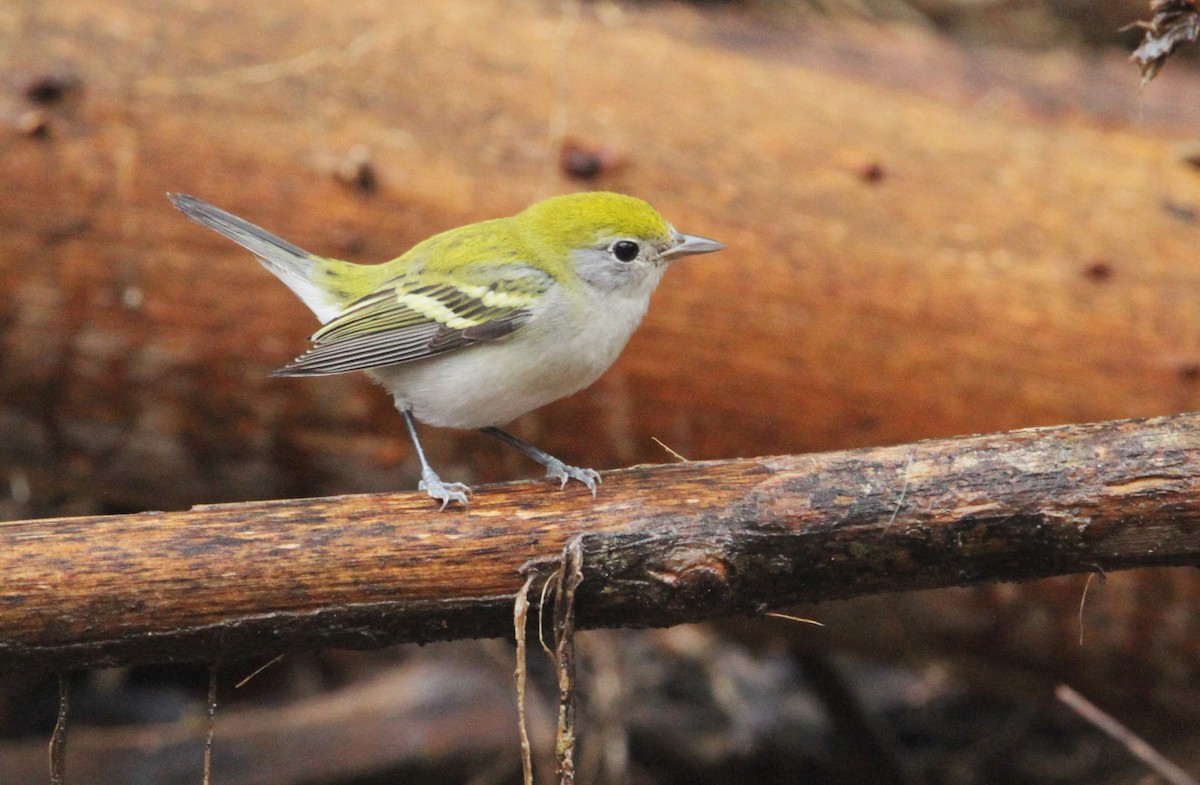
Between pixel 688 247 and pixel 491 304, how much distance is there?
0.76 metres

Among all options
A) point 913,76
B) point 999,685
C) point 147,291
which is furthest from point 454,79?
point 999,685

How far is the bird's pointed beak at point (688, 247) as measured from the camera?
420 centimetres

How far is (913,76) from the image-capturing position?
5.96 m

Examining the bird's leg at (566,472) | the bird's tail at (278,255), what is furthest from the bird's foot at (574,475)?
the bird's tail at (278,255)

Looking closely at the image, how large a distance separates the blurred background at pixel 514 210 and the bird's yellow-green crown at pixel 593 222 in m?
1.04

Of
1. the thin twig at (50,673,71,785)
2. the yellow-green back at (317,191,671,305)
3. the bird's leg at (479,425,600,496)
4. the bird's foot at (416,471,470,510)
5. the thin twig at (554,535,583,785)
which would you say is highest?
the yellow-green back at (317,191,671,305)

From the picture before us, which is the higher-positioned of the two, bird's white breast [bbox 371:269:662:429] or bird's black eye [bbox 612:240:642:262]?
bird's black eye [bbox 612:240:642:262]

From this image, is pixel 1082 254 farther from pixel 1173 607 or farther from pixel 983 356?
pixel 1173 607

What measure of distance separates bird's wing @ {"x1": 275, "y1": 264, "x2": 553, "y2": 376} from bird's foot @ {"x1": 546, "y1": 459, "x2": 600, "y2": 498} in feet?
1.76

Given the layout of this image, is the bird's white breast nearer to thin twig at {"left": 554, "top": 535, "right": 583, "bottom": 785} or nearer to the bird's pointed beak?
the bird's pointed beak

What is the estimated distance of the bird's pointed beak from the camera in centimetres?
420

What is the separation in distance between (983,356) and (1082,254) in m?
0.72

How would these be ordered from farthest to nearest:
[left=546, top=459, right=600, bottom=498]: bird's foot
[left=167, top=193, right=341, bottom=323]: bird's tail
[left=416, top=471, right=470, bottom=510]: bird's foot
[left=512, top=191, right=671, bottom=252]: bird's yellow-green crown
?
[left=167, top=193, right=341, bottom=323]: bird's tail < [left=512, top=191, right=671, bottom=252]: bird's yellow-green crown < [left=546, top=459, right=600, bottom=498]: bird's foot < [left=416, top=471, right=470, bottom=510]: bird's foot

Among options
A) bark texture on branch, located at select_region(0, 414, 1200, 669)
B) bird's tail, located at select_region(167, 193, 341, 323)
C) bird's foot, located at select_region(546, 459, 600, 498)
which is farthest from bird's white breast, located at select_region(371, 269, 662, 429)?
bark texture on branch, located at select_region(0, 414, 1200, 669)
